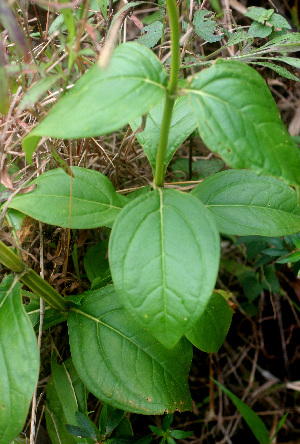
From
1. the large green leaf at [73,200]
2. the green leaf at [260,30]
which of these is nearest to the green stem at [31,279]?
the large green leaf at [73,200]

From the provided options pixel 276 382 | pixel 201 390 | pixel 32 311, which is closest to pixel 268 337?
pixel 276 382

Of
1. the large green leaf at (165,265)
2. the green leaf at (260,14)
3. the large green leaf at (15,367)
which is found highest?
the green leaf at (260,14)

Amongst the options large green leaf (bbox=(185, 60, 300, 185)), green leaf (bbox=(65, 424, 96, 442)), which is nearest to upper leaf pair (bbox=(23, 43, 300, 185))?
large green leaf (bbox=(185, 60, 300, 185))

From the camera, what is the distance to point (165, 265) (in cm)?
76

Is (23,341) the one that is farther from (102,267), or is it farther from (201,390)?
(201,390)

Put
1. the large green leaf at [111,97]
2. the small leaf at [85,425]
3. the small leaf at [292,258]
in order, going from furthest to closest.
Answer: the small leaf at [292,258], the small leaf at [85,425], the large green leaf at [111,97]

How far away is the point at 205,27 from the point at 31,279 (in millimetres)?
982

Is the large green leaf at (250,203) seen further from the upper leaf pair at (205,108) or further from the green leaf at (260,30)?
the green leaf at (260,30)

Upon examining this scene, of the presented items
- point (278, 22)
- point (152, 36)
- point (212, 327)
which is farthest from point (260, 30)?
point (212, 327)

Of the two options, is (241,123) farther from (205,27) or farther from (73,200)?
(205,27)

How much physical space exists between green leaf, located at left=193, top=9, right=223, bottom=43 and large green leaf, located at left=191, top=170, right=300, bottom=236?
0.51m

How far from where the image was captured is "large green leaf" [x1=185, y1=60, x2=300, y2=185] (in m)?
0.69

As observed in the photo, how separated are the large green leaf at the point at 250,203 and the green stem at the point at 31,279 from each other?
47 centimetres

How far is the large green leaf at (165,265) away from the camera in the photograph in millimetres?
747
